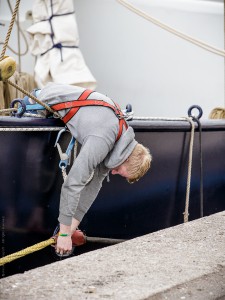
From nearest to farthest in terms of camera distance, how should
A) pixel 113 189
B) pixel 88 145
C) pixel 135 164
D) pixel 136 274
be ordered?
pixel 136 274
pixel 88 145
pixel 135 164
pixel 113 189

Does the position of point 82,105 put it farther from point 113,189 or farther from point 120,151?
point 113,189

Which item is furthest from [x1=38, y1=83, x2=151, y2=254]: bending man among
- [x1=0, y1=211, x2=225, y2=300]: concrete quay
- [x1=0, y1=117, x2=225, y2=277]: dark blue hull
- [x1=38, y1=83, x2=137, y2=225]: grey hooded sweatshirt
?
[x1=0, y1=211, x2=225, y2=300]: concrete quay

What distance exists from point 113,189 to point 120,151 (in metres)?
0.78

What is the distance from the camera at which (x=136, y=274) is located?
6.34 feet

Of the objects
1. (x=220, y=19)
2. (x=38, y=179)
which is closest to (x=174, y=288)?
(x=38, y=179)

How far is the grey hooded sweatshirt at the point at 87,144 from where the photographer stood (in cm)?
241

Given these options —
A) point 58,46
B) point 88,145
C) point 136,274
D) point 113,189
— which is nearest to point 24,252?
point 88,145

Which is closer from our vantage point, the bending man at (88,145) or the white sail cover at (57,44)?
the bending man at (88,145)

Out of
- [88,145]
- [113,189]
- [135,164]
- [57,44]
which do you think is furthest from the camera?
[57,44]

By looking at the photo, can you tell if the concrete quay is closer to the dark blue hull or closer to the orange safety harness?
the orange safety harness

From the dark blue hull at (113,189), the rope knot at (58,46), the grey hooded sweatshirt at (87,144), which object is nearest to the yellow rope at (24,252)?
the grey hooded sweatshirt at (87,144)

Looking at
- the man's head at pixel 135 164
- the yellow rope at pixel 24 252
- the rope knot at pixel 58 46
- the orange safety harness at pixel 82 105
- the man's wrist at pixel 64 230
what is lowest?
the yellow rope at pixel 24 252

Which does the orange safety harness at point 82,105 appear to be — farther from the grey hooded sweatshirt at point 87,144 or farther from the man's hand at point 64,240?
the man's hand at point 64,240

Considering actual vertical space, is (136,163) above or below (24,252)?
above
